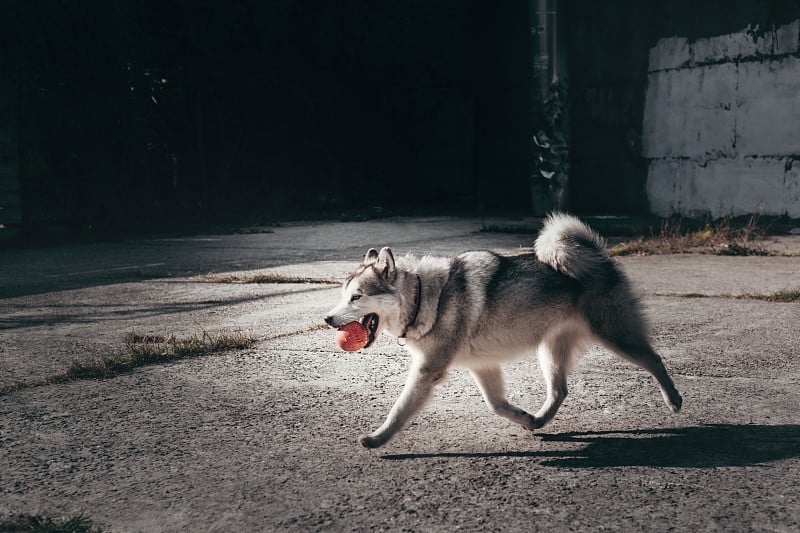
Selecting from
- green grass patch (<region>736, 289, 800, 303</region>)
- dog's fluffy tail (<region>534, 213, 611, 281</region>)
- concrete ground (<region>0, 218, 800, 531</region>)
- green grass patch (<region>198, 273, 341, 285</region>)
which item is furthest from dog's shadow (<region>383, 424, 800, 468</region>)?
green grass patch (<region>198, 273, 341, 285</region>)

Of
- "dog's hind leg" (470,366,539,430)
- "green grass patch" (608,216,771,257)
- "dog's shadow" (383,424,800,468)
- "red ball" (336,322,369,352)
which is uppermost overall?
"red ball" (336,322,369,352)

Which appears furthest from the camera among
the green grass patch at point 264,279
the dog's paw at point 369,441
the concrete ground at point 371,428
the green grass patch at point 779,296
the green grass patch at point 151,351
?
the green grass patch at point 264,279

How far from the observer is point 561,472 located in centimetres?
333

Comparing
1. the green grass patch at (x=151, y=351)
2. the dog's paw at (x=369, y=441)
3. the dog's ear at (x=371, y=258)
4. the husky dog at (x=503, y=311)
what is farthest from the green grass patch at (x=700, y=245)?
the dog's paw at (x=369, y=441)

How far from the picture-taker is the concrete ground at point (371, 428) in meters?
3.00

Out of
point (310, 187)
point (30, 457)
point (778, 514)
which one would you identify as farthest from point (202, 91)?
point (778, 514)

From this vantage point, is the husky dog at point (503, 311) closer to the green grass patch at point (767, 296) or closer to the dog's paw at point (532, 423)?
the dog's paw at point (532, 423)

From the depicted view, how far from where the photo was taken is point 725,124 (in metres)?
13.4

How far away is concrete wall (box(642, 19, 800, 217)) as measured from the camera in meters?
12.6

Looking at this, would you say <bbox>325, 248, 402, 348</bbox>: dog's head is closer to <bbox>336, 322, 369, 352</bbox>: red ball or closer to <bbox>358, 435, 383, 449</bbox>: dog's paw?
<bbox>336, 322, 369, 352</bbox>: red ball

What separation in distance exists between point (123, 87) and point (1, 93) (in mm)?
1979

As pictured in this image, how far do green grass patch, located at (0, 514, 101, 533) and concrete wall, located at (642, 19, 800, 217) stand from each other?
11919 mm

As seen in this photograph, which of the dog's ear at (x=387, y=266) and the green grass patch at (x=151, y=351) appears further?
the green grass patch at (x=151, y=351)

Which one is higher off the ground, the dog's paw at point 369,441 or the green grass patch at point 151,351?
the green grass patch at point 151,351
